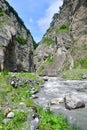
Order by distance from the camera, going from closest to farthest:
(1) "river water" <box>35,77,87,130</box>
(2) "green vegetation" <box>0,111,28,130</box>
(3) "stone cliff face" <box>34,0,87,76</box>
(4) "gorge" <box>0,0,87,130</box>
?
1. (2) "green vegetation" <box>0,111,28,130</box>
2. (4) "gorge" <box>0,0,87,130</box>
3. (1) "river water" <box>35,77,87,130</box>
4. (3) "stone cliff face" <box>34,0,87,76</box>

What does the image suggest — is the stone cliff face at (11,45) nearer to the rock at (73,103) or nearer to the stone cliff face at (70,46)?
the stone cliff face at (70,46)

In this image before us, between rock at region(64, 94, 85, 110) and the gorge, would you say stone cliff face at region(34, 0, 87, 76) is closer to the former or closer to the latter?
the gorge

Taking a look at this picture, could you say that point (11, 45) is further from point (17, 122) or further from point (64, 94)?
point (17, 122)

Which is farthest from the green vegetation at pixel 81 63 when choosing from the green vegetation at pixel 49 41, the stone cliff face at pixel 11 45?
the green vegetation at pixel 49 41

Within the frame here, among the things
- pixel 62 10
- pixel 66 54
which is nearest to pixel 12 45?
pixel 66 54

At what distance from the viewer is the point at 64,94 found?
28453 mm

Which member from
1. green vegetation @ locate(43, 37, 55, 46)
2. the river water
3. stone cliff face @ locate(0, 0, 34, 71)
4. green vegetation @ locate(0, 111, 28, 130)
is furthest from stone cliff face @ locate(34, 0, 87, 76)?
green vegetation @ locate(0, 111, 28, 130)

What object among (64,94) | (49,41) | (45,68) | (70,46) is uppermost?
(49,41)

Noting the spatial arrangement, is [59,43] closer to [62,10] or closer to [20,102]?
[62,10]

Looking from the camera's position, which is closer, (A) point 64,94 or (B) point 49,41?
(A) point 64,94

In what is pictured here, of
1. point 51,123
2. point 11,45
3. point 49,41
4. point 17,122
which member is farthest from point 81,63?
point 17,122

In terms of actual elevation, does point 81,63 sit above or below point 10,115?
above

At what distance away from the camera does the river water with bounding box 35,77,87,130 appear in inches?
727

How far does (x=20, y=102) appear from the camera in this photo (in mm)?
17719
